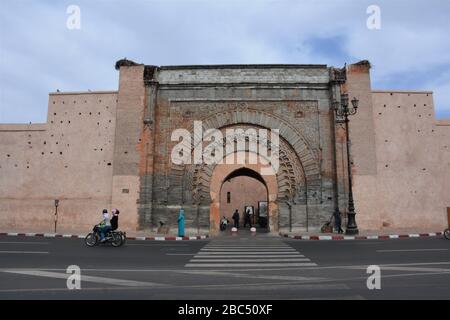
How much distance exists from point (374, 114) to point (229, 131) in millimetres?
6900

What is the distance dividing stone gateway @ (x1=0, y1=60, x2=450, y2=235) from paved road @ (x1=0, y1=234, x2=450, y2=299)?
24.3ft

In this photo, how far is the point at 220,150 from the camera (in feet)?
52.9

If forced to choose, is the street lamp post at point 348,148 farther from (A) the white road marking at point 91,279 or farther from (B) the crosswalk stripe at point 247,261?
(A) the white road marking at point 91,279

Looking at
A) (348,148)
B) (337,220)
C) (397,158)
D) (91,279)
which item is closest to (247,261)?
(91,279)

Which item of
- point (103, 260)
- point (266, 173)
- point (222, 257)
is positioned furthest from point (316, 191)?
point (103, 260)

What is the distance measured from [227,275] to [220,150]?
426 inches

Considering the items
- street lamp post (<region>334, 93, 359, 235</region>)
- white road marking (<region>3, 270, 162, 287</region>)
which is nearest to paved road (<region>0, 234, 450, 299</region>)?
white road marking (<region>3, 270, 162, 287</region>)

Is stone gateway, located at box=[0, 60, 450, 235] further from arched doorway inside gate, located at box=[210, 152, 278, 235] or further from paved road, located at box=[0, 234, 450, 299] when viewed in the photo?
paved road, located at box=[0, 234, 450, 299]

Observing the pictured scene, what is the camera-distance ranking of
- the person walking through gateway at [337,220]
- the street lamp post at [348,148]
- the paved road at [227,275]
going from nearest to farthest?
the paved road at [227,275] → the street lamp post at [348,148] → the person walking through gateway at [337,220]

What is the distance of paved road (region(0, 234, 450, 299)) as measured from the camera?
4223mm

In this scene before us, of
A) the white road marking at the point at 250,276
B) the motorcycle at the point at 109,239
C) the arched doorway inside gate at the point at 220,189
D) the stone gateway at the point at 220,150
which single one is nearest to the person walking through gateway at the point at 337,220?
the stone gateway at the point at 220,150

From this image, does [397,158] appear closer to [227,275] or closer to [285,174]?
[285,174]

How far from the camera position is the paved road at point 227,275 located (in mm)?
4223

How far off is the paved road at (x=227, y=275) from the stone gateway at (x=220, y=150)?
24.3ft
